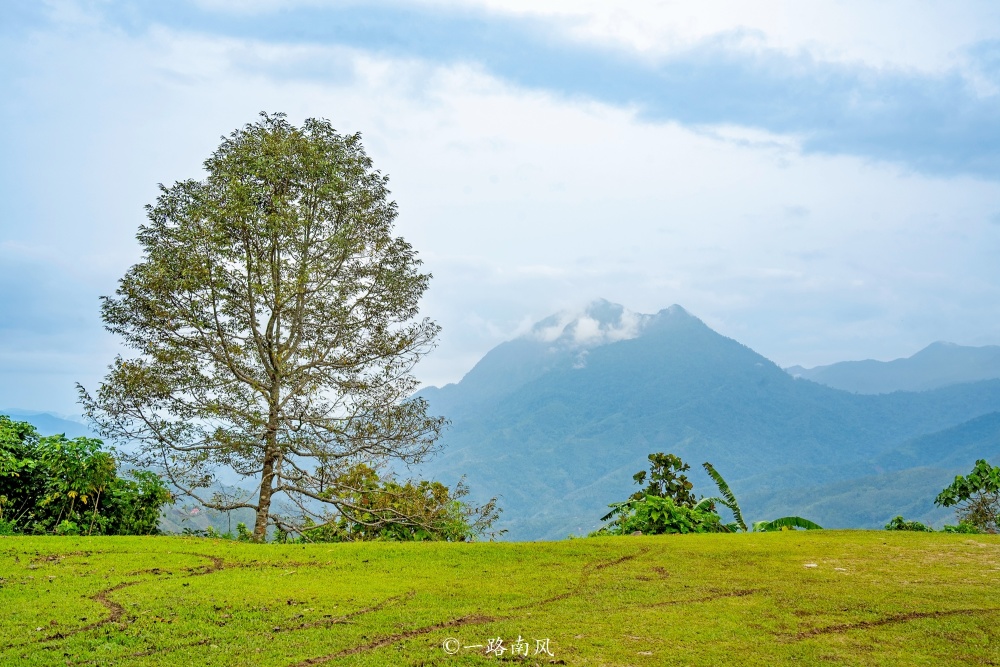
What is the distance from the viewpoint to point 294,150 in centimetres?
1560

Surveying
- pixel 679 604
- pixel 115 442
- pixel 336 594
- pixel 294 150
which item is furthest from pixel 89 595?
pixel 294 150

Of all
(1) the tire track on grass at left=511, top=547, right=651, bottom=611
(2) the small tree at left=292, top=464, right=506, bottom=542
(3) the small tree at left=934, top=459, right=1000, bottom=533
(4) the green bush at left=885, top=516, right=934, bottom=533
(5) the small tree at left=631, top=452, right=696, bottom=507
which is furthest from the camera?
(5) the small tree at left=631, top=452, right=696, bottom=507

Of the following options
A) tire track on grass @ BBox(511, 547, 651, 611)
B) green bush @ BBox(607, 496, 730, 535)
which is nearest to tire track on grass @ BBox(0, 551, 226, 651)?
tire track on grass @ BBox(511, 547, 651, 611)

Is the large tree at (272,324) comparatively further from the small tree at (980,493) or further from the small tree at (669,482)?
the small tree at (980,493)

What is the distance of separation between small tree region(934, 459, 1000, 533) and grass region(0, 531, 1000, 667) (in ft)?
14.2

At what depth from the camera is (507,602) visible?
7.56m

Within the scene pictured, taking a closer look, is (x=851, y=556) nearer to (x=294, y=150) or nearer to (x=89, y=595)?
(x=89, y=595)

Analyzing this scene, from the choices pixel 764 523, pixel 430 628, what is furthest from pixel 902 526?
pixel 430 628

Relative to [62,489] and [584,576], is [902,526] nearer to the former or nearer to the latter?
[584,576]

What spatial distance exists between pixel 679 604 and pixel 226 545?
731cm

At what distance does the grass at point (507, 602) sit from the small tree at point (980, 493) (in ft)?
14.2

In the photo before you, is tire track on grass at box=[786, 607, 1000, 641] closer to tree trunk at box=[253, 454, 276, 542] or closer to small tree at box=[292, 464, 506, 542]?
small tree at box=[292, 464, 506, 542]

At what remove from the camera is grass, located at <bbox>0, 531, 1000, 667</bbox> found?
586 cm

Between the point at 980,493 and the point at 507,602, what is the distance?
13015mm
